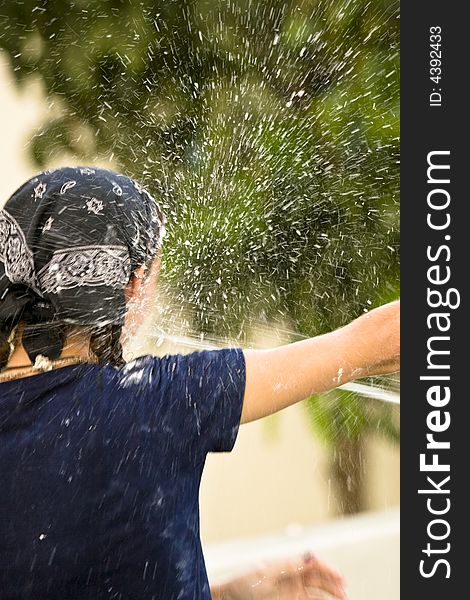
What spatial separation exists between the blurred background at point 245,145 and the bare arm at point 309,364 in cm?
111

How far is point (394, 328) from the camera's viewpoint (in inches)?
35.7

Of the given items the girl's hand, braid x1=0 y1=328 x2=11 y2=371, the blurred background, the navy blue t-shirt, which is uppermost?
the blurred background

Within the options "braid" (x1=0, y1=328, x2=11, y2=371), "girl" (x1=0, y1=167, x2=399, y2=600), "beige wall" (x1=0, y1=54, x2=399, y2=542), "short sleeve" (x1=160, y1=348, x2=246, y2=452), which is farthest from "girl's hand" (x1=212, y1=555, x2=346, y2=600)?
"beige wall" (x1=0, y1=54, x2=399, y2=542)

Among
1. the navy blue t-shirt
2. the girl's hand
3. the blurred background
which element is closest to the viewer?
the navy blue t-shirt

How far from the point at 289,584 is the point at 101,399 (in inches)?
17.7

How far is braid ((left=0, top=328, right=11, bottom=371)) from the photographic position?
89 cm

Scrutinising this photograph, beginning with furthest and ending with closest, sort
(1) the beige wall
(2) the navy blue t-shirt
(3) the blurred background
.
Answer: (1) the beige wall
(3) the blurred background
(2) the navy blue t-shirt

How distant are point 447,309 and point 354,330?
0.47 m

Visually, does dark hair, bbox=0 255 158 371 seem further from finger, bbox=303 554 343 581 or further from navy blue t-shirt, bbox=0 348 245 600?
finger, bbox=303 554 343 581

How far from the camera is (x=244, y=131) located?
2254 mm

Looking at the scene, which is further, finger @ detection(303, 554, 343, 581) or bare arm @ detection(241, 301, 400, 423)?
finger @ detection(303, 554, 343, 581)

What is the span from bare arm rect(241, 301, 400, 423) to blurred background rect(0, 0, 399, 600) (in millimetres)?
1108

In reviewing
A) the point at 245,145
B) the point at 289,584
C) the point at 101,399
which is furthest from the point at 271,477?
the point at 101,399

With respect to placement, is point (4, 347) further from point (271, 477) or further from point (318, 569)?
point (271, 477)
